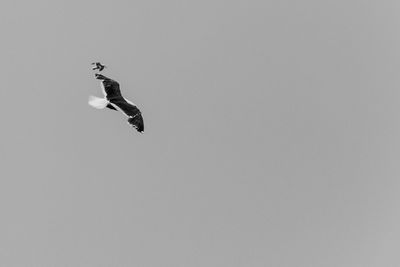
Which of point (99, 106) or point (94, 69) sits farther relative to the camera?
point (94, 69)

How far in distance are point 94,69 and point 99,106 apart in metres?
3.21

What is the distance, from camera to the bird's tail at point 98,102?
2727 cm

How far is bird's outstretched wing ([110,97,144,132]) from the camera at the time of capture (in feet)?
91.5

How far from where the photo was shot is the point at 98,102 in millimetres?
27969

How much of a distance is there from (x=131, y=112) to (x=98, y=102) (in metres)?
1.93

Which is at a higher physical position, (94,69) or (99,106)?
(94,69)

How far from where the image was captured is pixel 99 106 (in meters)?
27.3

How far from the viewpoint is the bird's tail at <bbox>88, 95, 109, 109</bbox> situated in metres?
27.3

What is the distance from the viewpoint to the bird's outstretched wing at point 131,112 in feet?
91.5

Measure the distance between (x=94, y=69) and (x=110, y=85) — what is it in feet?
4.95

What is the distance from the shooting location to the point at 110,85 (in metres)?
29.0

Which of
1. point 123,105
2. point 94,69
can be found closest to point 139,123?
point 123,105

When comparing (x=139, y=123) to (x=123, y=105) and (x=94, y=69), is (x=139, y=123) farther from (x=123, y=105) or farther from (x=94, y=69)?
(x=94, y=69)

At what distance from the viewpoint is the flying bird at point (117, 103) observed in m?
27.8
